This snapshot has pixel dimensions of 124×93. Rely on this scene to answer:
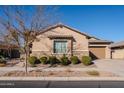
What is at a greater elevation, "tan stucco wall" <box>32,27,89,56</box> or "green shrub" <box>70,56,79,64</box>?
"tan stucco wall" <box>32,27,89,56</box>

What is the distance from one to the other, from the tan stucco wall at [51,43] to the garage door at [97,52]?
7.73 m

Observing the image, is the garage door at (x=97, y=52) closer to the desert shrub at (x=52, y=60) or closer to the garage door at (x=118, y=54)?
the garage door at (x=118, y=54)

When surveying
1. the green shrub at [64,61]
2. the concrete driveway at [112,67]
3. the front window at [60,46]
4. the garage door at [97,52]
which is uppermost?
the front window at [60,46]

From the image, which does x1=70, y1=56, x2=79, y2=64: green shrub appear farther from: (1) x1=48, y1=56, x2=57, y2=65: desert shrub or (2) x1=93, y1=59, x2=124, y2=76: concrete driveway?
(2) x1=93, y1=59, x2=124, y2=76: concrete driveway

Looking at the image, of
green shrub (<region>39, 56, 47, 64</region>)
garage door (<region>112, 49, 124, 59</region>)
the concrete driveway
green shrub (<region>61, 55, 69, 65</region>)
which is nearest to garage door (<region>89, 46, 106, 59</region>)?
garage door (<region>112, 49, 124, 59</region>)

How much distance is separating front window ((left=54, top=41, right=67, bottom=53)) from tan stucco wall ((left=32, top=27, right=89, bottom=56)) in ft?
1.82

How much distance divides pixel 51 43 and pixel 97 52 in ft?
34.4

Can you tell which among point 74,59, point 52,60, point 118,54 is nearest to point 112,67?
point 74,59

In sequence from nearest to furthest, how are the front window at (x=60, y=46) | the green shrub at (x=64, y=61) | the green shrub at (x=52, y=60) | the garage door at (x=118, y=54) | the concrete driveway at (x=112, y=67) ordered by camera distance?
the concrete driveway at (x=112, y=67) < the green shrub at (x=64, y=61) < the green shrub at (x=52, y=60) < the front window at (x=60, y=46) < the garage door at (x=118, y=54)

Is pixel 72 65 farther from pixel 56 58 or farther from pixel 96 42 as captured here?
pixel 96 42

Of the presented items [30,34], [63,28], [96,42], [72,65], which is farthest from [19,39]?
[96,42]

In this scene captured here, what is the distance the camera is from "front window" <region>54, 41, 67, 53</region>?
94.8 feet

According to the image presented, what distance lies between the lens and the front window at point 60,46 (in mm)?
28906

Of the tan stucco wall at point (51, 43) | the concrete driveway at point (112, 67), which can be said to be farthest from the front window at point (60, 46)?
the concrete driveway at point (112, 67)
